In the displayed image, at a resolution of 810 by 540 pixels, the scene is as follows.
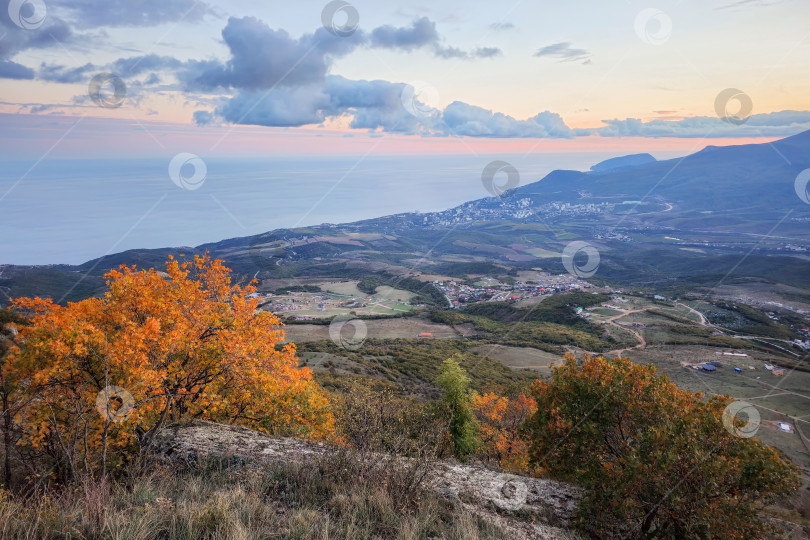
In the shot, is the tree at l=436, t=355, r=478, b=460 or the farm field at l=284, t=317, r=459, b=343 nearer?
the tree at l=436, t=355, r=478, b=460

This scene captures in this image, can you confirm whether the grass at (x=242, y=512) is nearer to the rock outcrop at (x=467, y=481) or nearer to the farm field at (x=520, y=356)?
the rock outcrop at (x=467, y=481)

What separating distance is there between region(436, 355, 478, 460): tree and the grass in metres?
14.8

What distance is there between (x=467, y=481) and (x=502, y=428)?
20852 mm


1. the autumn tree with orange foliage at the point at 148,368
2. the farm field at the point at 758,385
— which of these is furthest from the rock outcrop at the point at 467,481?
the farm field at the point at 758,385

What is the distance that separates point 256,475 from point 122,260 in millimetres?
237277

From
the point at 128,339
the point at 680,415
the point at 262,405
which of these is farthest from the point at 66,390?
the point at 680,415

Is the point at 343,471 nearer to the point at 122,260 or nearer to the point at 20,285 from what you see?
the point at 20,285

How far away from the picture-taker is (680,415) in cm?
Result: 797

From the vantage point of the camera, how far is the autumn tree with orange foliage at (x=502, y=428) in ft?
71.3

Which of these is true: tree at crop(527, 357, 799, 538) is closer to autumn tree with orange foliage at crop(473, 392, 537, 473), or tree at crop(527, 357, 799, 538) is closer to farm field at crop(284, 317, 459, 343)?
autumn tree with orange foliage at crop(473, 392, 537, 473)

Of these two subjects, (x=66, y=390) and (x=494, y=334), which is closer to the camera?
(x=66, y=390)

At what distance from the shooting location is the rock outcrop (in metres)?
6.17

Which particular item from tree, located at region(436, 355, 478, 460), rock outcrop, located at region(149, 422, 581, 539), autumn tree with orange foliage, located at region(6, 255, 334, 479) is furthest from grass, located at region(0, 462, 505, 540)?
tree, located at region(436, 355, 478, 460)

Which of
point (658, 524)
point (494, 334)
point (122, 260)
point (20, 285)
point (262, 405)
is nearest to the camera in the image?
point (658, 524)
